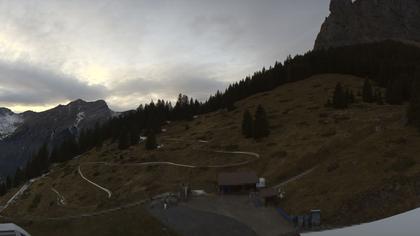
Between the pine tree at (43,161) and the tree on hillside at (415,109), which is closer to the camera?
the tree on hillside at (415,109)

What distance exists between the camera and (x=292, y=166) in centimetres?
6384

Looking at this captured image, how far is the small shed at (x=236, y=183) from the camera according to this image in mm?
60312

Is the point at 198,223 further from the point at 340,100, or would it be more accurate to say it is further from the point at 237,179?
the point at 340,100

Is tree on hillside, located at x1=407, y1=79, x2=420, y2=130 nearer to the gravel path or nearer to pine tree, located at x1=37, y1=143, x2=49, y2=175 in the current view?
the gravel path

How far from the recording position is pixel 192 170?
253 feet

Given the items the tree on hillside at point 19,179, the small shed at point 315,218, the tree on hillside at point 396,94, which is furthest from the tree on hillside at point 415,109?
the tree on hillside at point 19,179

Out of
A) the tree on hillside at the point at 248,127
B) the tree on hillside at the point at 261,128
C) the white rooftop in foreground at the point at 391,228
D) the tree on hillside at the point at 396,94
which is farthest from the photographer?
the tree on hillside at the point at 396,94

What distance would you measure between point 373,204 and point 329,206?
4.50 m

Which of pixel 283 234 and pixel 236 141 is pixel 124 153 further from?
pixel 283 234

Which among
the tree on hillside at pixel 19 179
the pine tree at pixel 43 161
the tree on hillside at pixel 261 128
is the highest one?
the tree on hillside at pixel 261 128

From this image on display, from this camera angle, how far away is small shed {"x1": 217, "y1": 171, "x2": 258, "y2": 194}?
60312 mm

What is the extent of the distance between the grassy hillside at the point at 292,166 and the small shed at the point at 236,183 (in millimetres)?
2884

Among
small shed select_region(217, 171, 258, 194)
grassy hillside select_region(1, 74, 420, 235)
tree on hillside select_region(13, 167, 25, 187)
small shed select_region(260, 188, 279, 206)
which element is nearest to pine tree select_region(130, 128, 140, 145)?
grassy hillside select_region(1, 74, 420, 235)

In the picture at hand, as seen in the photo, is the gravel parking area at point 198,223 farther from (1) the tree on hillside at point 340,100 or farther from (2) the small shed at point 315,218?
(1) the tree on hillside at point 340,100
